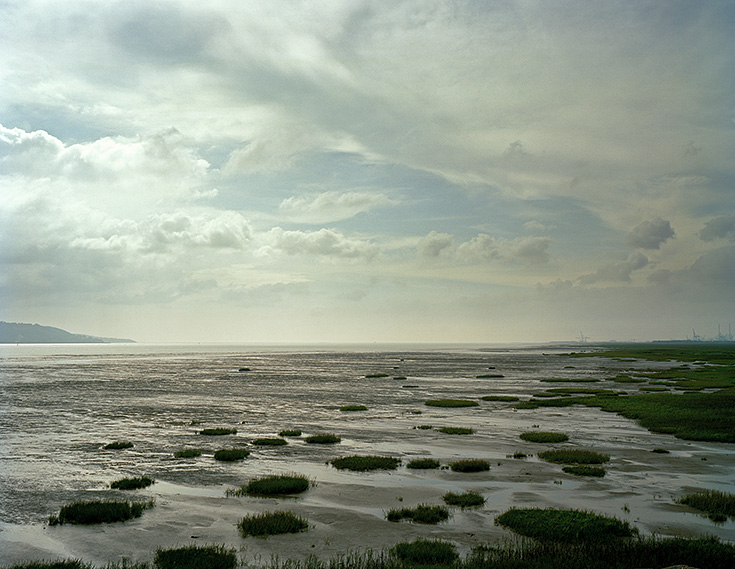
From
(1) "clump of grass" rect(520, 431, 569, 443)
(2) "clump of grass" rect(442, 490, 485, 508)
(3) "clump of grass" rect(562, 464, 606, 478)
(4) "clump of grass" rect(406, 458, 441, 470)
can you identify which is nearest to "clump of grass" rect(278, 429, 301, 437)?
(4) "clump of grass" rect(406, 458, 441, 470)

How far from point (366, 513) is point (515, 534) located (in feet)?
19.9

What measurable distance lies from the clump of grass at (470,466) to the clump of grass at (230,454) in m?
13.0

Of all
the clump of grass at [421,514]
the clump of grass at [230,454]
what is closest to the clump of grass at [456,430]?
the clump of grass at [230,454]

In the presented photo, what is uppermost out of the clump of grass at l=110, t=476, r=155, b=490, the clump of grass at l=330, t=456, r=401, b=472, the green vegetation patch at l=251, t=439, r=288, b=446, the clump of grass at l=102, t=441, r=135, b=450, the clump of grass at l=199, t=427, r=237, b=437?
the clump of grass at l=110, t=476, r=155, b=490

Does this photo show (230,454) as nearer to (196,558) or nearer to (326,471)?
(326,471)

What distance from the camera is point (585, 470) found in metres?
27.0

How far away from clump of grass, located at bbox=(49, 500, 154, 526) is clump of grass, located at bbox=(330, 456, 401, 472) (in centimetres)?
1115

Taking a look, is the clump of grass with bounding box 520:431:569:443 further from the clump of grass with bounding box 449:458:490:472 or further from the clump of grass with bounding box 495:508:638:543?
the clump of grass with bounding box 495:508:638:543

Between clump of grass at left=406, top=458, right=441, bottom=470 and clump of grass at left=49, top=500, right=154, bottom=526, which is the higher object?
clump of grass at left=49, top=500, right=154, bottom=526

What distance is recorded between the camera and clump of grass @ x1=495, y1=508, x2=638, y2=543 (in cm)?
1766

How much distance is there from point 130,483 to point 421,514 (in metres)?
14.5

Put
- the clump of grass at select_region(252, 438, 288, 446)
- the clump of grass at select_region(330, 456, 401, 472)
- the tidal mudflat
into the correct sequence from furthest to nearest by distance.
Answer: the clump of grass at select_region(252, 438, 288, 446) → the clump of grass at select_region(330, 456, 401, 472) → the tidal mudflat

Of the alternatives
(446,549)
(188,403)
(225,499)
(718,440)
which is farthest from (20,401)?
(718,440)

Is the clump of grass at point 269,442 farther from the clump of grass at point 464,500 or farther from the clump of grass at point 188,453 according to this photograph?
the clump of grass at point 464,500
